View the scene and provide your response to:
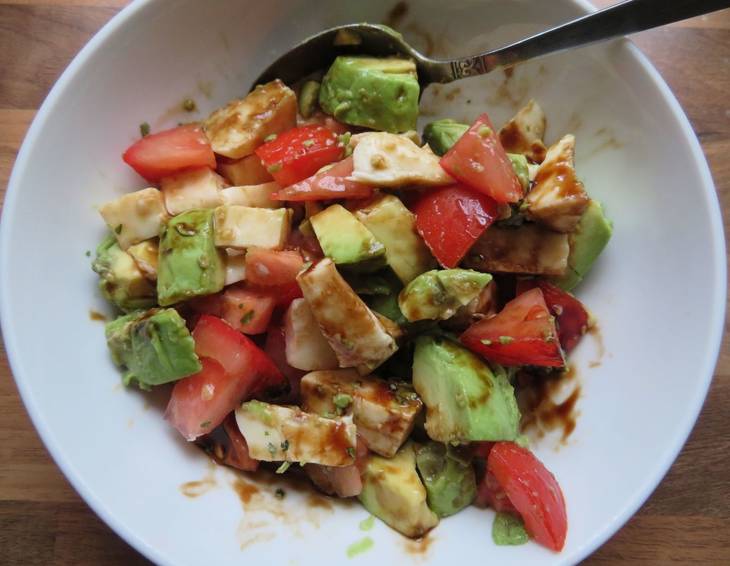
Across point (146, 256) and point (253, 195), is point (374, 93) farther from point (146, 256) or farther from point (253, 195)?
point (146, 256)

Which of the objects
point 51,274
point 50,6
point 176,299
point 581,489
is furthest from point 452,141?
point 50,6

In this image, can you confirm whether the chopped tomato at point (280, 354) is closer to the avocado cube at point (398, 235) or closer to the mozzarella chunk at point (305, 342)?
the mozzarella chunk at point (305, 342)

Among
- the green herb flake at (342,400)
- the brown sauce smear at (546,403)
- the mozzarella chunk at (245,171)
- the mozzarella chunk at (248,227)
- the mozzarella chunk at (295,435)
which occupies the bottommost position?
the brown sauce smear at (546,403)

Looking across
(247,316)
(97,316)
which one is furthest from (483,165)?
(97,316)

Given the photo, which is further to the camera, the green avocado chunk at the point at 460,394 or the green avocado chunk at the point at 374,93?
the green avocado chunk at the point at 374,93

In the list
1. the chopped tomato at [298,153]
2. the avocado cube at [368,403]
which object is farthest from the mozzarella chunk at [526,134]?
the avocado cube at [368,403]

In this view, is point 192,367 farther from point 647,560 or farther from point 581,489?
point 647,560
